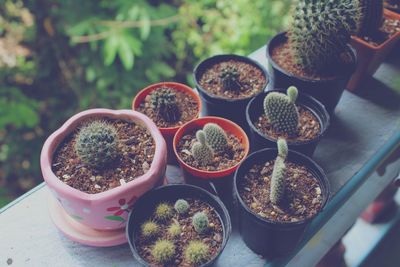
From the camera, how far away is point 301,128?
1.06 m

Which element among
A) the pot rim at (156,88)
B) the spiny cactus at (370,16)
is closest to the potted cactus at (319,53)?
the spiny cactus at (370,16)

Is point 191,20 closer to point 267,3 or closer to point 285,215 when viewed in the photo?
point 267,3

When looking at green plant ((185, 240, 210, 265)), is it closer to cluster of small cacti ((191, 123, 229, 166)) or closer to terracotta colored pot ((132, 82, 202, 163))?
cluster of small cacti ((191, 123, 229, 166))

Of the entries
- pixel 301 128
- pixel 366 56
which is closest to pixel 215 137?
pixel 301 128

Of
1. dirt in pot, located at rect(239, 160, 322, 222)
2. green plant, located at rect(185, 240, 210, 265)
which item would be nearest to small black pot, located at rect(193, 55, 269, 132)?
dirt in pot, located at rect(239, 160, 322, 222)

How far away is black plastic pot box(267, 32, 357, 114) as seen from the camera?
1112 mm

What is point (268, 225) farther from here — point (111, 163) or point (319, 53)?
point (319, 53)

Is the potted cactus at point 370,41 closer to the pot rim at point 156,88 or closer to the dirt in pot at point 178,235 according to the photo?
the pot rim at point 156,88

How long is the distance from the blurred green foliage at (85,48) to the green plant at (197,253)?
115 cm

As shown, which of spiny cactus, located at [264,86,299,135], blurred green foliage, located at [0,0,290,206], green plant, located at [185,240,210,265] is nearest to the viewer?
green plant, located at [185,240,210,265]

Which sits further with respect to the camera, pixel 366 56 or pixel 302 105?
pixel 366 56

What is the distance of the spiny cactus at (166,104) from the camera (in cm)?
106

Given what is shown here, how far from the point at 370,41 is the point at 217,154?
69 cm

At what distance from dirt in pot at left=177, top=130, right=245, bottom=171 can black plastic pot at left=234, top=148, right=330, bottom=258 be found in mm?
62
